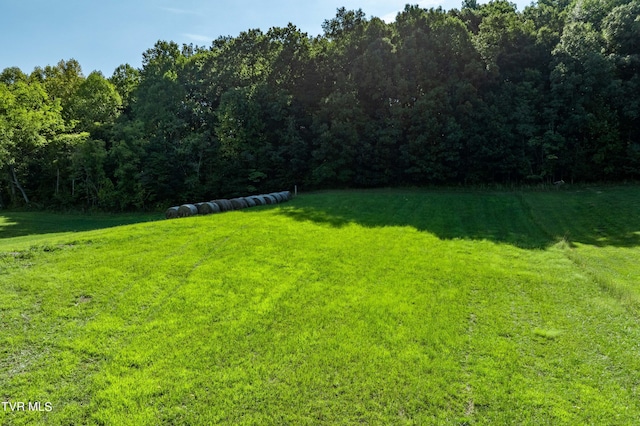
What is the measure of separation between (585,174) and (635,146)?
11.7 feet

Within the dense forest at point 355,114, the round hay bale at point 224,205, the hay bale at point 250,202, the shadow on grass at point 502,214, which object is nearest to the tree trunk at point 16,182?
the dense forest at point 355,114

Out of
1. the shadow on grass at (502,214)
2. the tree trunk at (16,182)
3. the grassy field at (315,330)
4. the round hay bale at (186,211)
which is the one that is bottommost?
the grassy field at (315,330)

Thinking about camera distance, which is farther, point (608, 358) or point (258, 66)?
point (258, 66)

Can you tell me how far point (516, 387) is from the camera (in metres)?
5.81

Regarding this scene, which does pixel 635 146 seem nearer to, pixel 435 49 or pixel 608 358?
pixel 435 49

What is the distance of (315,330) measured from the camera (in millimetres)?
7418

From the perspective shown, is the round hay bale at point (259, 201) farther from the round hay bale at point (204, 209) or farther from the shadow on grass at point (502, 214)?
the round hay bale at point (204, 209)

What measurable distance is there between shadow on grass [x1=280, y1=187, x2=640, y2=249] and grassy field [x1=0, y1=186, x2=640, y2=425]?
150 centimetres

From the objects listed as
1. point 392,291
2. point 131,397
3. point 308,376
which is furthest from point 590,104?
point 131,397

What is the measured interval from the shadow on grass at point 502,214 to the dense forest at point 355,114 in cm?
538

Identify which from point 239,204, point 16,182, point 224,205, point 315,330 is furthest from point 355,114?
point 16,182

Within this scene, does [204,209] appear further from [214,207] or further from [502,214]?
[502,214]

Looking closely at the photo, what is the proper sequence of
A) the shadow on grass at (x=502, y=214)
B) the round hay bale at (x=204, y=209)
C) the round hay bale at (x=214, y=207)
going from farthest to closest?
the round hay bale at (x=214, y=207), the round hay bale at (x=204, y=209), the shadow on grass at (x=502, y=214)

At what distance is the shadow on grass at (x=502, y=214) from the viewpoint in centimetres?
1538
